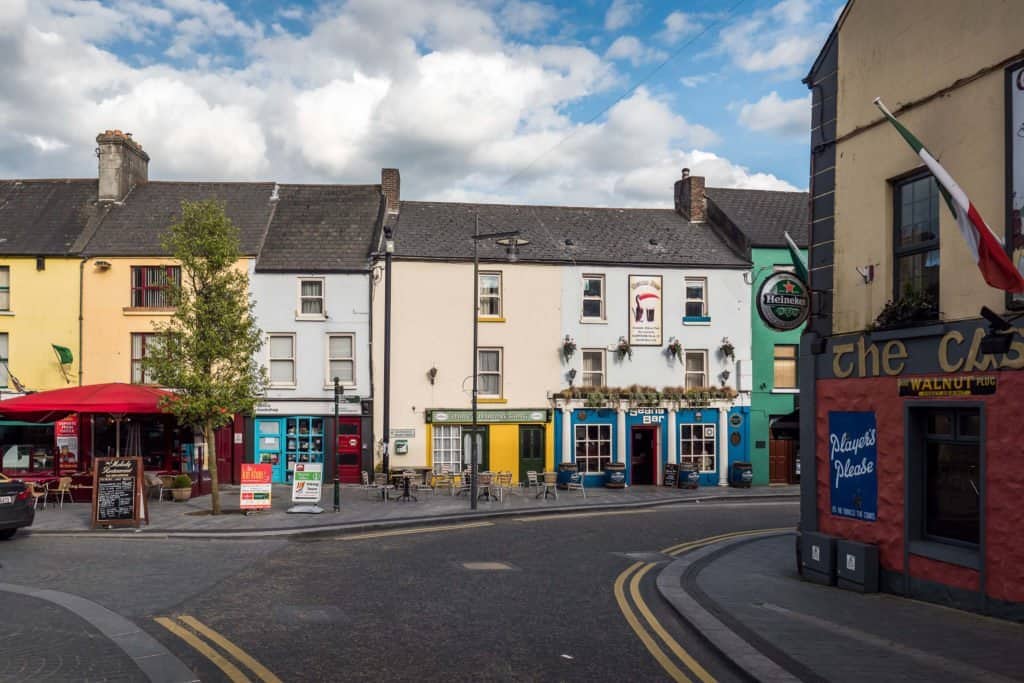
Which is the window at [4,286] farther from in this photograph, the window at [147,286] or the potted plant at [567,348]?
the potted plant at [567,348]

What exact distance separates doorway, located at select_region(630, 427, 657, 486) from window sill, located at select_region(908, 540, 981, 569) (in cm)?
2046

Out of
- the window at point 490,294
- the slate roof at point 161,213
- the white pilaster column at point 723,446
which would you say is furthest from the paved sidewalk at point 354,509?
the slate roof at point 161,213

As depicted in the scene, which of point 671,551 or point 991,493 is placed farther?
point 671,551

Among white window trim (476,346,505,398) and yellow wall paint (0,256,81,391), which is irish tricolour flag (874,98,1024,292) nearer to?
white window trim (476,346,505,398)

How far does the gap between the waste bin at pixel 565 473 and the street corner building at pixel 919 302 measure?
15789 mm

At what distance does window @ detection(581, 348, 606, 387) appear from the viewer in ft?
107

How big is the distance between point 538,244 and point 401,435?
29.0 ft

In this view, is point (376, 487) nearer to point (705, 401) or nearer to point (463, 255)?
point (463, 255)

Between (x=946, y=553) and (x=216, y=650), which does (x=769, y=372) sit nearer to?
(x=946, y=553)

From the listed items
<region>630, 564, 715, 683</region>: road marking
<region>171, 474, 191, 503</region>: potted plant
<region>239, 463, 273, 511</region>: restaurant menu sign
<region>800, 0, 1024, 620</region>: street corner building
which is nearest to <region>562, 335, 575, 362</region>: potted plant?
<region>239, 463, 273, 511</region>: restaurant menu sign

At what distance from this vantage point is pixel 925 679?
8.27 m

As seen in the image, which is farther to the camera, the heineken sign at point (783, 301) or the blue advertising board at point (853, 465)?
the heineken sign at point (783, 301)

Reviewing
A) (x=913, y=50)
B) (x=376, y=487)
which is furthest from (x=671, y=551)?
(x=376, y=487)

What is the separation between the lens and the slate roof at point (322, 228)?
31734 mm
